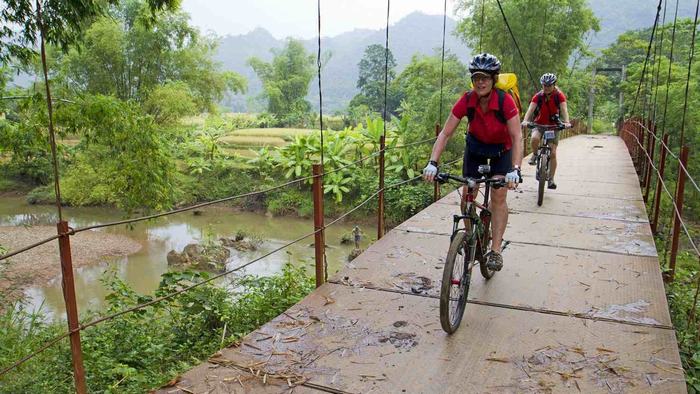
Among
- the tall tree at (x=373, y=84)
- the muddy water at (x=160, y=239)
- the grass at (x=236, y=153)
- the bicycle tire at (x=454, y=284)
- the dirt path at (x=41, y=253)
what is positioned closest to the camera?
the bicycle tire at (x=454, y=284)

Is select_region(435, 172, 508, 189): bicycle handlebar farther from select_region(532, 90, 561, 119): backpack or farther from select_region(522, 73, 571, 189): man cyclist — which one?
select_region(532, 90, 561, 119): backpack

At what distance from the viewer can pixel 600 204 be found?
6379 millimetres

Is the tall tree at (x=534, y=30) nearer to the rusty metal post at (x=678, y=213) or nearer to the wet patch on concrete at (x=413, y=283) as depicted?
the rusty metal post at (x=678, y=213)

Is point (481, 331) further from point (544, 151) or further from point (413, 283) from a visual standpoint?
point (544, 151)

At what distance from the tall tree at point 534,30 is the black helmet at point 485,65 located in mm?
16503

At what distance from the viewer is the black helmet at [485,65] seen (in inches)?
124

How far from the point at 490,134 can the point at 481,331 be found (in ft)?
3.97

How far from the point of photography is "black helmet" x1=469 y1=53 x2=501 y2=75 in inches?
124

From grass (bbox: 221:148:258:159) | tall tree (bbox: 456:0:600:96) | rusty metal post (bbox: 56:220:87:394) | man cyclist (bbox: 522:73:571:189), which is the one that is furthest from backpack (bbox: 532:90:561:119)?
grass (bbox: 221:148:258:159)

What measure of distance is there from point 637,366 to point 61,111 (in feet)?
23.7

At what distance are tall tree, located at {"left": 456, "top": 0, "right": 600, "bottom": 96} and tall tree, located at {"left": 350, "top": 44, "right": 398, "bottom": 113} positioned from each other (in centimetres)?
2094

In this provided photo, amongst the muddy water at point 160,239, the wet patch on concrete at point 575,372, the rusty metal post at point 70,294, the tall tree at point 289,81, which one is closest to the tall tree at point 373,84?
the tall tree at point 289,81

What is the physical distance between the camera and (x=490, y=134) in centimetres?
343

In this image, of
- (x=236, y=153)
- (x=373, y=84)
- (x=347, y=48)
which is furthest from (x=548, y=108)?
(x=347, y=48)
